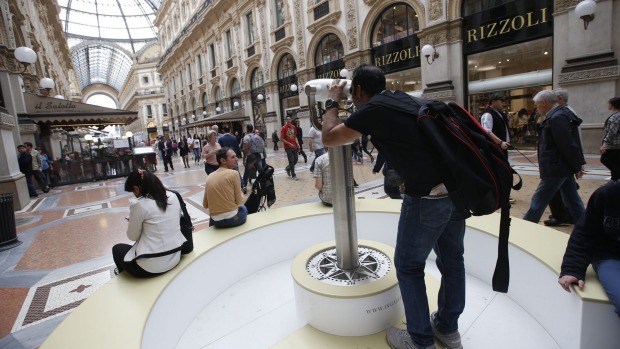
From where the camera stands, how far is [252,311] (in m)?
2.55

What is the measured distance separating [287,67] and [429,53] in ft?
34.0

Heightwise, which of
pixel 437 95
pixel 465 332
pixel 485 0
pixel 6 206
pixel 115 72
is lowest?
pixel 465 332

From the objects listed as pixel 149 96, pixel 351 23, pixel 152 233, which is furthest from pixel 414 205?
pixel 149 96

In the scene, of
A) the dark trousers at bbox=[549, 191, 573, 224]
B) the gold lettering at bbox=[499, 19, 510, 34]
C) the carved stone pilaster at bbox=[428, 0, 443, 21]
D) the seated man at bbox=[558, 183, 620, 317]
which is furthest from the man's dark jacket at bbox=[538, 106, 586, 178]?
the carved stone pilaster at bbox=[428, 0, 443, 21]

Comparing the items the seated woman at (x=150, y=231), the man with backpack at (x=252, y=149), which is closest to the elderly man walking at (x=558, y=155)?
the seated woman at (x=150, y=231)

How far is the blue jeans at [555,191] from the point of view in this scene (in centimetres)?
312

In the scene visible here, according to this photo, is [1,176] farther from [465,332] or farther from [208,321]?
[465,332]

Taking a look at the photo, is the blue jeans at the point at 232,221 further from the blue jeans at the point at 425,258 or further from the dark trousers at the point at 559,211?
the dark trousers at the point at 559,211

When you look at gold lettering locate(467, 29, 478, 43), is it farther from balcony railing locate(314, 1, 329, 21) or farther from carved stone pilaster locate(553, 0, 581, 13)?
balcony railing locate(314, 1, 329, 21)

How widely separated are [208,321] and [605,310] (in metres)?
2.45

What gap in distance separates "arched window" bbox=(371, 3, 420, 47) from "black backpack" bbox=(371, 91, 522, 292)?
1282 centimetres

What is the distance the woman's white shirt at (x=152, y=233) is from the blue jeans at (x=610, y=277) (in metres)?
2.55

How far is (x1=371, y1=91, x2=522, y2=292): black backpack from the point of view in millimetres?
1345

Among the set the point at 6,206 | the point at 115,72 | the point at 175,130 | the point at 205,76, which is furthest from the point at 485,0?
the point at 115,72
